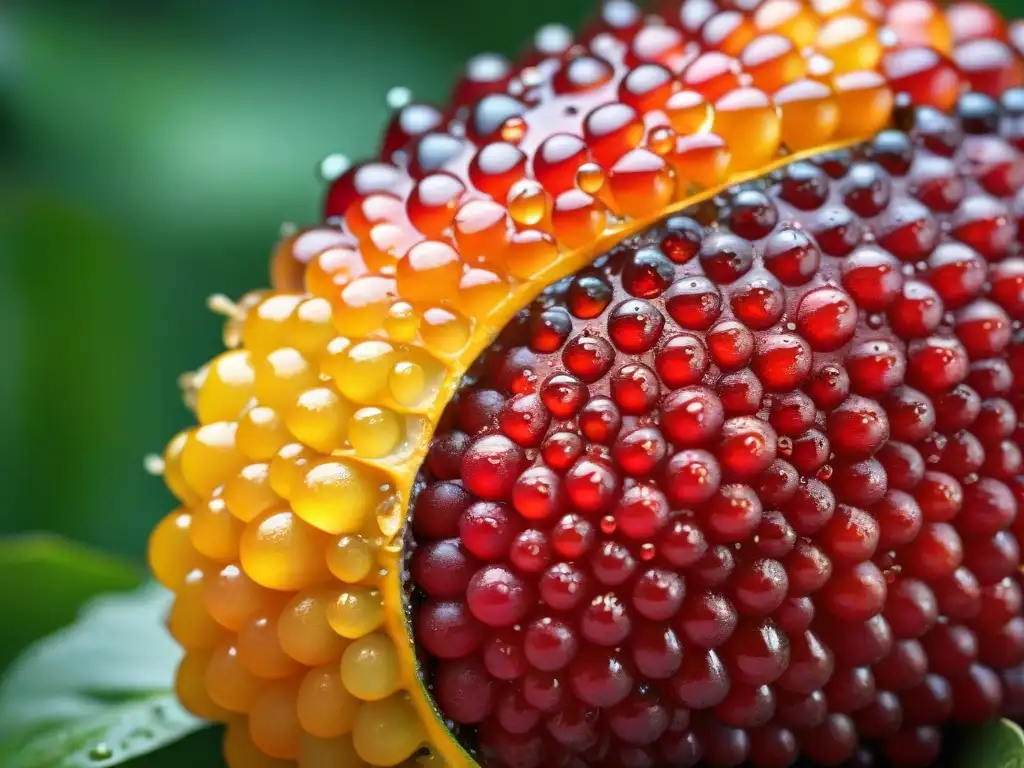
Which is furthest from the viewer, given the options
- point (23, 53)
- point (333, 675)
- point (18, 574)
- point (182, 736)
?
point (23, 53)

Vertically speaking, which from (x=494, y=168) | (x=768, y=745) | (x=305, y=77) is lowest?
(x=768, y=745)

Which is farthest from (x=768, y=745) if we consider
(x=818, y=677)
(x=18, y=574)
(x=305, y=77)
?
(x=305, y=77)

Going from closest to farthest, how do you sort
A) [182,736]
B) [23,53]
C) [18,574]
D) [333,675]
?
[333,675]
[182,736]
[18,574]
[23,53]

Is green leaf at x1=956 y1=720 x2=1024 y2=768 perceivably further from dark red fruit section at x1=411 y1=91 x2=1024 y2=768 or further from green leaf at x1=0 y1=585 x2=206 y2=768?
green leaf at x1=0 y1=585 x2=206 y2=768

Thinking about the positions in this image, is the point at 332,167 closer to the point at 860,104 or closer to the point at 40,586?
the point at 860,104

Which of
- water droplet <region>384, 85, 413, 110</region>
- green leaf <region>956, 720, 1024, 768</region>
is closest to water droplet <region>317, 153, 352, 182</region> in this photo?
water droplet <region>384, 85, 413, 110</region>

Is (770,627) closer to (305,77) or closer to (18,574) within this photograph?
(18,574)

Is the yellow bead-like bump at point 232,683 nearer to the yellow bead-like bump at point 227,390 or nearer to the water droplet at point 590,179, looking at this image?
the yellow bead-like bump at point 227,390

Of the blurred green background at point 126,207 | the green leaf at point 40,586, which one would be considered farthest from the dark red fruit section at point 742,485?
the blurred green background at point 126,207
